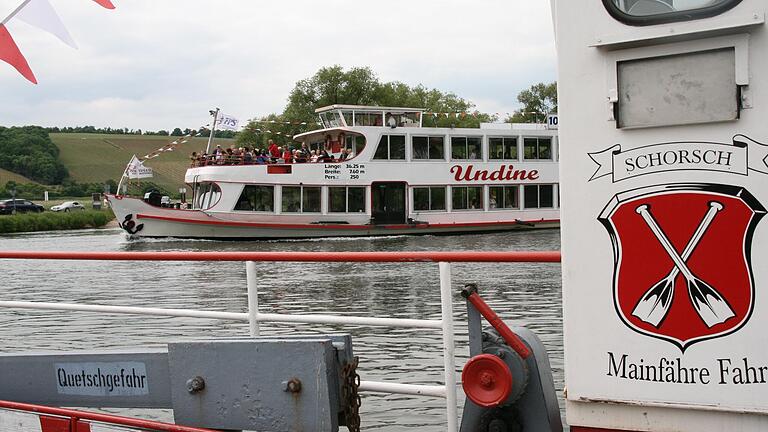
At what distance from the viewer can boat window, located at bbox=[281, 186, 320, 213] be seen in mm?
34500

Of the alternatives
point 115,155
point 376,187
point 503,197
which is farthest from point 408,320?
point 115,155

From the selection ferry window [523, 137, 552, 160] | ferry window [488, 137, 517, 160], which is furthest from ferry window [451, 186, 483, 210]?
ferry window [523, 137, 552, 160]

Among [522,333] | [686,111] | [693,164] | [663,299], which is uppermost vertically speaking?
[686,111]

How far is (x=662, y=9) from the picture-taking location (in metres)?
2.57

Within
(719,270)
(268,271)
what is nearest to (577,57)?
(719,270)

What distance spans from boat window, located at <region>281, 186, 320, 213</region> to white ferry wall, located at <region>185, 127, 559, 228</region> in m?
0.27

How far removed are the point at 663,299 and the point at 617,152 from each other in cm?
47

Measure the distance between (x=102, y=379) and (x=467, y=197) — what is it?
34.2m

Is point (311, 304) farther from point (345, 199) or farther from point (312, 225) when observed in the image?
point (345, 199)

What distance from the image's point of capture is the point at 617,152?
2.65 m

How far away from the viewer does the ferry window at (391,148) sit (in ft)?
116

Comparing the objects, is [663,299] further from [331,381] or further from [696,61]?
[331,381]

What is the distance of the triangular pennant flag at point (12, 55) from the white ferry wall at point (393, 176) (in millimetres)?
28191

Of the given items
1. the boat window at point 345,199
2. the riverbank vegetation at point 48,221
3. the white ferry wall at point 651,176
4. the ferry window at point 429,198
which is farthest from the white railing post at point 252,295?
the riverbank vegetation at point 48,221
